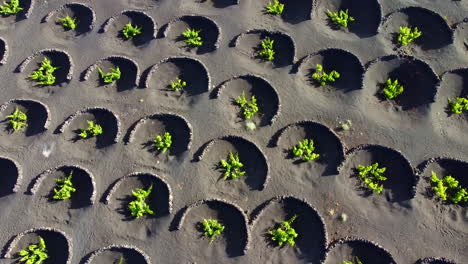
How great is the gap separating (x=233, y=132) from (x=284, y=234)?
272 cm

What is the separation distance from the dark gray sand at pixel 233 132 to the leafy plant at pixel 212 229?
0.14 metres

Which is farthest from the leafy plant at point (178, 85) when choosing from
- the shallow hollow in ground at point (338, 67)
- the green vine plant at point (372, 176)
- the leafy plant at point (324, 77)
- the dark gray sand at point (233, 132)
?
the green vine plant at point (372, 176)

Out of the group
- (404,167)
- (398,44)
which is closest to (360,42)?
(398,44)

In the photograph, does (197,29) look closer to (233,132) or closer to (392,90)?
(233,132)

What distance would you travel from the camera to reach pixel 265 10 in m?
11.4

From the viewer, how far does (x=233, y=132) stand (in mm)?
9953

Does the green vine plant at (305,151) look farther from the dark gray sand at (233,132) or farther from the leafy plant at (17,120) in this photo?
the leafy plant at (17,120)

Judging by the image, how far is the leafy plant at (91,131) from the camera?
32.8 feet

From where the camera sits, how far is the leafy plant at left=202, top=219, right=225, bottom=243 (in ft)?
29.3

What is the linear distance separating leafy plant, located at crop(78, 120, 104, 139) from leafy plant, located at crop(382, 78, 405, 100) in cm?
713

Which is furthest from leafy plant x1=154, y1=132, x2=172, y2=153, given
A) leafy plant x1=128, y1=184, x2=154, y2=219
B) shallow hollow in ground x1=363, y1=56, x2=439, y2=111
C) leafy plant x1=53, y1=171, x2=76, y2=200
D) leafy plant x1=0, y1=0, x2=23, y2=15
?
leafy plant x1=0, y1=0, x2=23, y2=15

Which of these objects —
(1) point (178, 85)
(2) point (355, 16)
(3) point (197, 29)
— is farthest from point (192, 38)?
(2) point (355, 16)

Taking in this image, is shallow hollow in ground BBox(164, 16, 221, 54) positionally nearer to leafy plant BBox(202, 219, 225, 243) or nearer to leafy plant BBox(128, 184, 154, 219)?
leafy plant BBox(128, 184, 154, 219)

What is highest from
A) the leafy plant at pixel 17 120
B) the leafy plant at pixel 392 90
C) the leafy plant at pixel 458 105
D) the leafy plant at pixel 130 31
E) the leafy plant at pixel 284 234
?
the leafy plant at pixel 130 31
